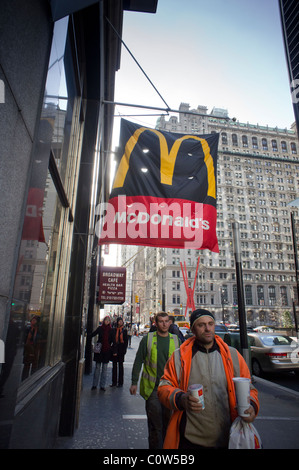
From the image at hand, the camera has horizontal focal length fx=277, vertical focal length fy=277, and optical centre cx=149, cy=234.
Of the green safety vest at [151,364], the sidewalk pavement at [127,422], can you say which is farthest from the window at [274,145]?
the green safety vest at [151,364]

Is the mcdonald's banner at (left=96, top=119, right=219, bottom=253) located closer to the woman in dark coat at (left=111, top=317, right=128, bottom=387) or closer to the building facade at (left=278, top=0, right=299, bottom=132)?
the woman in dark coat at (left=111, top=317, right=128, bottom=387)

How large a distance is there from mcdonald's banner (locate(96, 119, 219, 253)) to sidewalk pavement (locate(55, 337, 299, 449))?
315 centimetres

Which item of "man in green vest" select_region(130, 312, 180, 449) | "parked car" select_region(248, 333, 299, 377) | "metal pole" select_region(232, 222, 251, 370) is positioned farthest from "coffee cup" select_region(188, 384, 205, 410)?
"parked car" select_region(248, 333, 299, 377)

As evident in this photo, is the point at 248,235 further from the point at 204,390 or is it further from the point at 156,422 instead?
the point at 204,390

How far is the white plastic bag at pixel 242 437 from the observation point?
2.00 meters

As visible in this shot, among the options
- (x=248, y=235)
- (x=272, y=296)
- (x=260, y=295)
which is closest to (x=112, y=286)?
(x=260, y=295)

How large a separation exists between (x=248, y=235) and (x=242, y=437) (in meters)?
94.8

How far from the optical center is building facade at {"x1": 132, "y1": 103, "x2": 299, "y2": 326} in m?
85.2

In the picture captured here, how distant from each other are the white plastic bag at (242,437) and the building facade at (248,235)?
78.9 metres

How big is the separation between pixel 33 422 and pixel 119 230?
285 cm

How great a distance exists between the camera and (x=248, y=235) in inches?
3593

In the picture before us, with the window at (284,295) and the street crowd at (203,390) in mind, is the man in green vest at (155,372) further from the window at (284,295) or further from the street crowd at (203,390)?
the window at (284,295)

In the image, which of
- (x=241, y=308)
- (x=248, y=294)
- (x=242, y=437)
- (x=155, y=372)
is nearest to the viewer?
(x=242, y=437)

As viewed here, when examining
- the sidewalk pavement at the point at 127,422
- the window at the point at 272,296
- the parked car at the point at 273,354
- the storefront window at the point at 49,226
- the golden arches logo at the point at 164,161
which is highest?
the window at the point at 272,296
